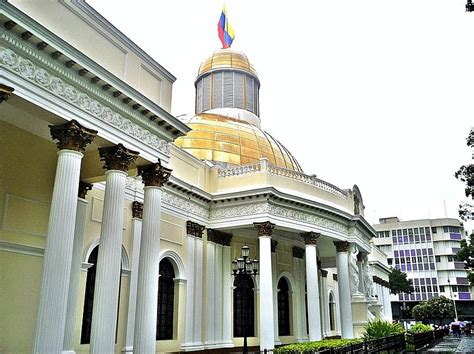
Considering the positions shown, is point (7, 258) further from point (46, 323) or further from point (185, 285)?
point (185, 285)

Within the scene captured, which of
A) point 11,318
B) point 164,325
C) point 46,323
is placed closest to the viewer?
point 46,323

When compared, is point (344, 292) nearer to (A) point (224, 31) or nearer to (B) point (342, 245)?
(B) point (342, 245)

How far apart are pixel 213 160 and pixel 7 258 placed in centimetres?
1444

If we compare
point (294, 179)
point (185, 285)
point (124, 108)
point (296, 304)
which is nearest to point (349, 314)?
point (296, 304)

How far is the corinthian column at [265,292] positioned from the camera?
18.1m

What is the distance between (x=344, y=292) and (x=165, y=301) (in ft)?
31.6

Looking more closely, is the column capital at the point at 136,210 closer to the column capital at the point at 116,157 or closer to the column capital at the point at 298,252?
the column capital at the point at 116,157

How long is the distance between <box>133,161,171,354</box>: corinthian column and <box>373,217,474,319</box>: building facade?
63.0 m

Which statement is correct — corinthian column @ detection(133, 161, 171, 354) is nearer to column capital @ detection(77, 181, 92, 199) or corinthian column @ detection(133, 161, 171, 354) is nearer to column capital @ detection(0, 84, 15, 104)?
column capital @ detection(77, 181, 92, 199)

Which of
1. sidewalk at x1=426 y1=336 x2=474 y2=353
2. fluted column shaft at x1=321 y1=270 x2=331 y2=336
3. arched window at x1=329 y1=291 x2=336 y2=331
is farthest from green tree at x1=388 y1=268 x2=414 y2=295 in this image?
sidewalk at x1=426 y1=336 x2=474 y2=353

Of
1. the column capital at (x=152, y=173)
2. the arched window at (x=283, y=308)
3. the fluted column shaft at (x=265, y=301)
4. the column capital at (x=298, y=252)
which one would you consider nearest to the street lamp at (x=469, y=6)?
the column capital at (x=152, y=173)

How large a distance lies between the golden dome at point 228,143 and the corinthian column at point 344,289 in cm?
639

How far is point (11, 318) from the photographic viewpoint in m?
10.8

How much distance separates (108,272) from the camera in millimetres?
10469
